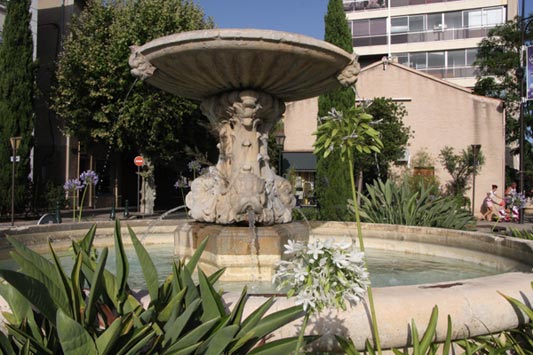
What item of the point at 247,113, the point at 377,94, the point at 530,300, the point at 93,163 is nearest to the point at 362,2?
the point at 377,94

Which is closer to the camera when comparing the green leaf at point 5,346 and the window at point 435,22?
the green leaf at point 5,346

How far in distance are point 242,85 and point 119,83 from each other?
45.5ft

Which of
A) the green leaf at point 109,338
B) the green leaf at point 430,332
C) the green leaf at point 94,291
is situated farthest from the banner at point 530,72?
the green leaf at point 109,338

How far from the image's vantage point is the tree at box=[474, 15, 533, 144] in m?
27.5

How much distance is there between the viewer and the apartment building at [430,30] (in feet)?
113

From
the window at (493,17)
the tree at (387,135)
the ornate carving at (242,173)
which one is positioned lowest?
the ornate carving at (242,173)

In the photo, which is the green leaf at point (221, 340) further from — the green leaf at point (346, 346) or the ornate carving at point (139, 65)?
the ornate carving at point (139, 65)

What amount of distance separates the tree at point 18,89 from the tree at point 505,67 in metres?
25.5

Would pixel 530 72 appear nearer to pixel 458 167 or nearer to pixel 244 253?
pixel 244 253

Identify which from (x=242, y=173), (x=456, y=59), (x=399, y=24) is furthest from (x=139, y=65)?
(x=399, y=24)

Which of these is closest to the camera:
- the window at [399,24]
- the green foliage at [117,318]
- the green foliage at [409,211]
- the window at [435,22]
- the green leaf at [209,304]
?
the green foliage at [117,318]

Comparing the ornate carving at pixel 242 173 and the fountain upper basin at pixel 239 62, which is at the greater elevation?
the fountain upper basin at pixel 239 62

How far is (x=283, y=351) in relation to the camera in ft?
6.97

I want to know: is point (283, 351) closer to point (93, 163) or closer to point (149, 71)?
point (149, 71)
